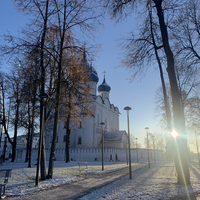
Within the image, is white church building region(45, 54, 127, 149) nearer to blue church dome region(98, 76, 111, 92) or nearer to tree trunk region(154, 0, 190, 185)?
blue church dome region(98, 76, 111, 92)

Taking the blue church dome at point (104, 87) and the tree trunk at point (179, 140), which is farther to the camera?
the blue church dome at point (104, 87)

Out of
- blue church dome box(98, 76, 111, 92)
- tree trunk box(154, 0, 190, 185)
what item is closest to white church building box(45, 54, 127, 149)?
blue church dome box(98, 76, 111, 92)

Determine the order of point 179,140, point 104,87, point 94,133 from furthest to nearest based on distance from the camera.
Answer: point 104,87, point 94,133, point 179,140

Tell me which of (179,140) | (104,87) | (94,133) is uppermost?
(104,87)

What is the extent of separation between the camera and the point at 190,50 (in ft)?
39.2

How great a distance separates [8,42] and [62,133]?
32.7 m

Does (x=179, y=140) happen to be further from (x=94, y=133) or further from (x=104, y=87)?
(x=104, y=87)

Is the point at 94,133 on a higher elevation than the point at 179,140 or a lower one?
higher

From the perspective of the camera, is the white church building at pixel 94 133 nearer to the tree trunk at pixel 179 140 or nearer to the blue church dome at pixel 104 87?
the blue church dome at pixel 104 87

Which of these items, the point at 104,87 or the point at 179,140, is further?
the point at 104,87

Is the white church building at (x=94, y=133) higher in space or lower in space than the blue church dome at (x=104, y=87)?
lower

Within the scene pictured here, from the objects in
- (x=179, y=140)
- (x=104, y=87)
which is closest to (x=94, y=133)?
(x=104, y=87)

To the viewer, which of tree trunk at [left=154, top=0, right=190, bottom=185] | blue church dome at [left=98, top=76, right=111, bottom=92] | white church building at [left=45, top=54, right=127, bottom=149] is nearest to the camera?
tree trunk at [left=154, top=0, right=190, bottom=185]

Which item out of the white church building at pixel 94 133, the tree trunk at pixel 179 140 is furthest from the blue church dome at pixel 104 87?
the tree trunk at pixel 179 140
